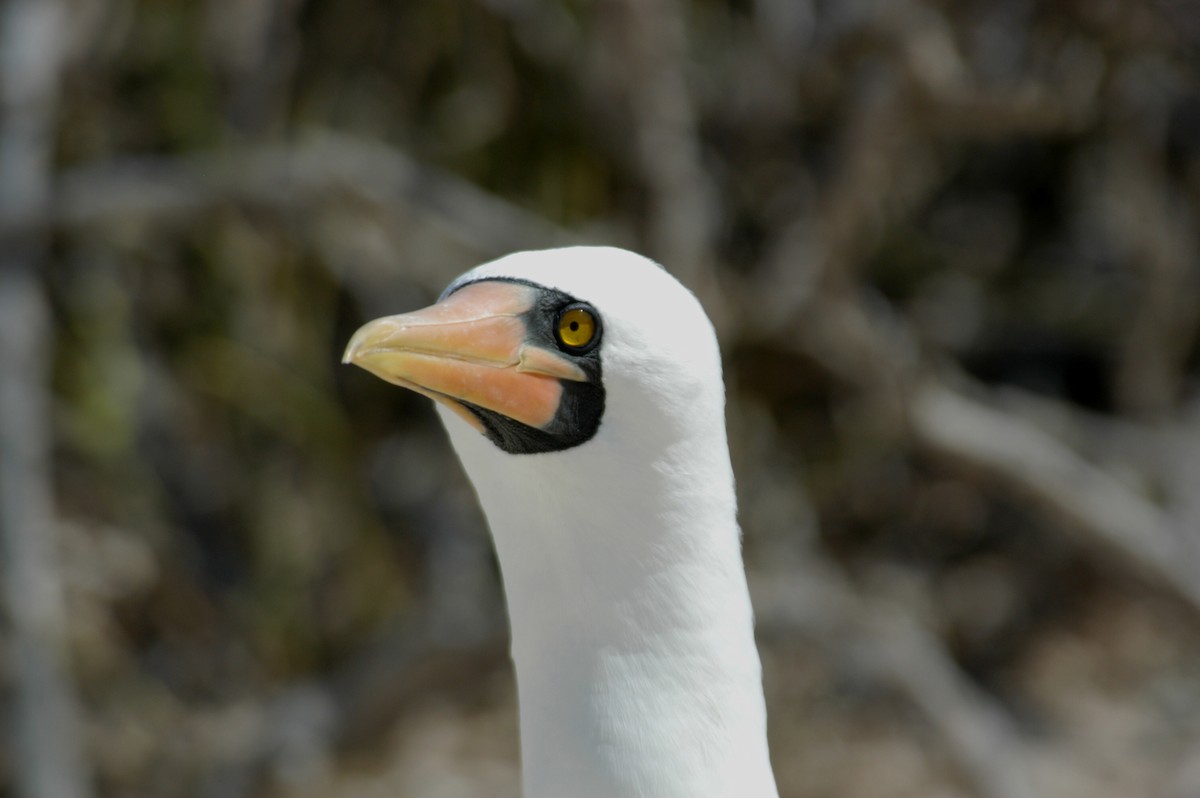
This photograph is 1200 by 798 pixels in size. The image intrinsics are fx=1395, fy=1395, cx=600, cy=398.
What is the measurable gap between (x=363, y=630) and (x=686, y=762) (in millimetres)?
4576

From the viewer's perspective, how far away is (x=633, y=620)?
5.56 ft

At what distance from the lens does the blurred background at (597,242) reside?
180 inches

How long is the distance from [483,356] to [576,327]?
0.39ft

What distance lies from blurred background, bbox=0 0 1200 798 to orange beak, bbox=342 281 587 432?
2.43m

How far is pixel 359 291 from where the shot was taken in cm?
577

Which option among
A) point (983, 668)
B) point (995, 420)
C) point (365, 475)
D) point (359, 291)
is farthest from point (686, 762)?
point (983, 668)

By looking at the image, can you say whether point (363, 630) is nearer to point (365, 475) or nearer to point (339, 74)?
point (365, 475)

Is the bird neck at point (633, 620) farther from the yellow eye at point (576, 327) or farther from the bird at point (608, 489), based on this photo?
the yellow eye at point (576, 327)

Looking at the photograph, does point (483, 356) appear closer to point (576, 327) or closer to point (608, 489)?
point (576, 327)

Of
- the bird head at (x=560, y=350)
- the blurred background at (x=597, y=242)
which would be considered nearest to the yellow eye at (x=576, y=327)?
the bird head at (x=560, y=350)

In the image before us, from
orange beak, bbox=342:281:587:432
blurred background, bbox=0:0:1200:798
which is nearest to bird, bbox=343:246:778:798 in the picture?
orange beak, bbox=342:281:587:432

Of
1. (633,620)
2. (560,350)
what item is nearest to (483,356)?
(560,350)

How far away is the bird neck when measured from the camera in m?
1.68

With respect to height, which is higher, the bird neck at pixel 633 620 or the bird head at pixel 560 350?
the bird head at pixel 560 350
